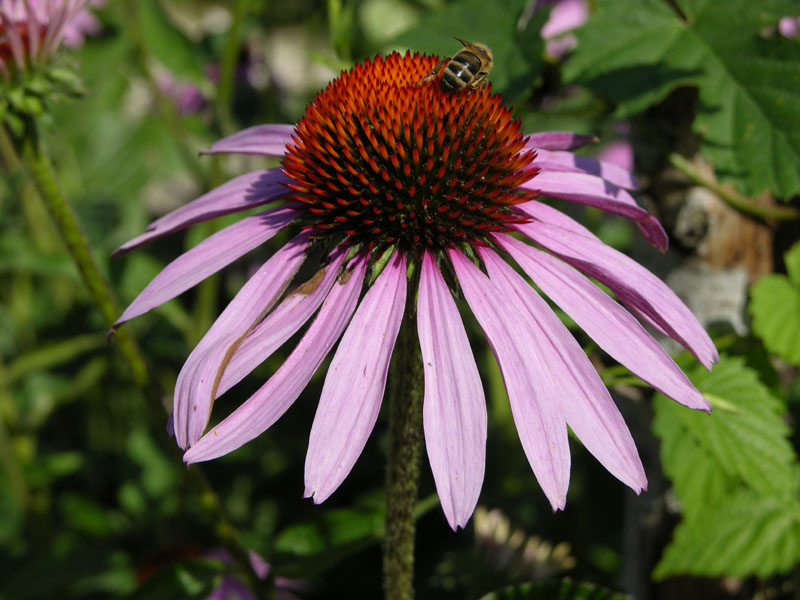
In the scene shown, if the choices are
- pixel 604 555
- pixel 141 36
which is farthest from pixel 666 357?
pixel 141 36

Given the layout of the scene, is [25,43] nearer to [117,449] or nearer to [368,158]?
[368,158]

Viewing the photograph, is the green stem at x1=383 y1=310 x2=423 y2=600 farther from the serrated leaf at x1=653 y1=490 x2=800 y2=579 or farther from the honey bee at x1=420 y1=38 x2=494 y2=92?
the serrated leaf at x1=653 y1=490 x2=800 y2=579

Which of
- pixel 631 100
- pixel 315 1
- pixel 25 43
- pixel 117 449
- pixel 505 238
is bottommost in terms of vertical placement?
pixel 117 449

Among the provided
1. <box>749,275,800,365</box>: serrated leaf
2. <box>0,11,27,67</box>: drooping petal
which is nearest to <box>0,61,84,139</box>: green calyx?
<box>0,11,27,67</box>: drooping petal

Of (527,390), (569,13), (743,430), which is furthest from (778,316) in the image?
(569,13)

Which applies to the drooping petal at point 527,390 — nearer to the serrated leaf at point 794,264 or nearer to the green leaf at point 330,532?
the green leaf at point 330,532

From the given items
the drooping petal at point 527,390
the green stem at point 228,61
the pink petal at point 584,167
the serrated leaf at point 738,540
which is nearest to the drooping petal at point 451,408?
the drooping petal at point 527,390
